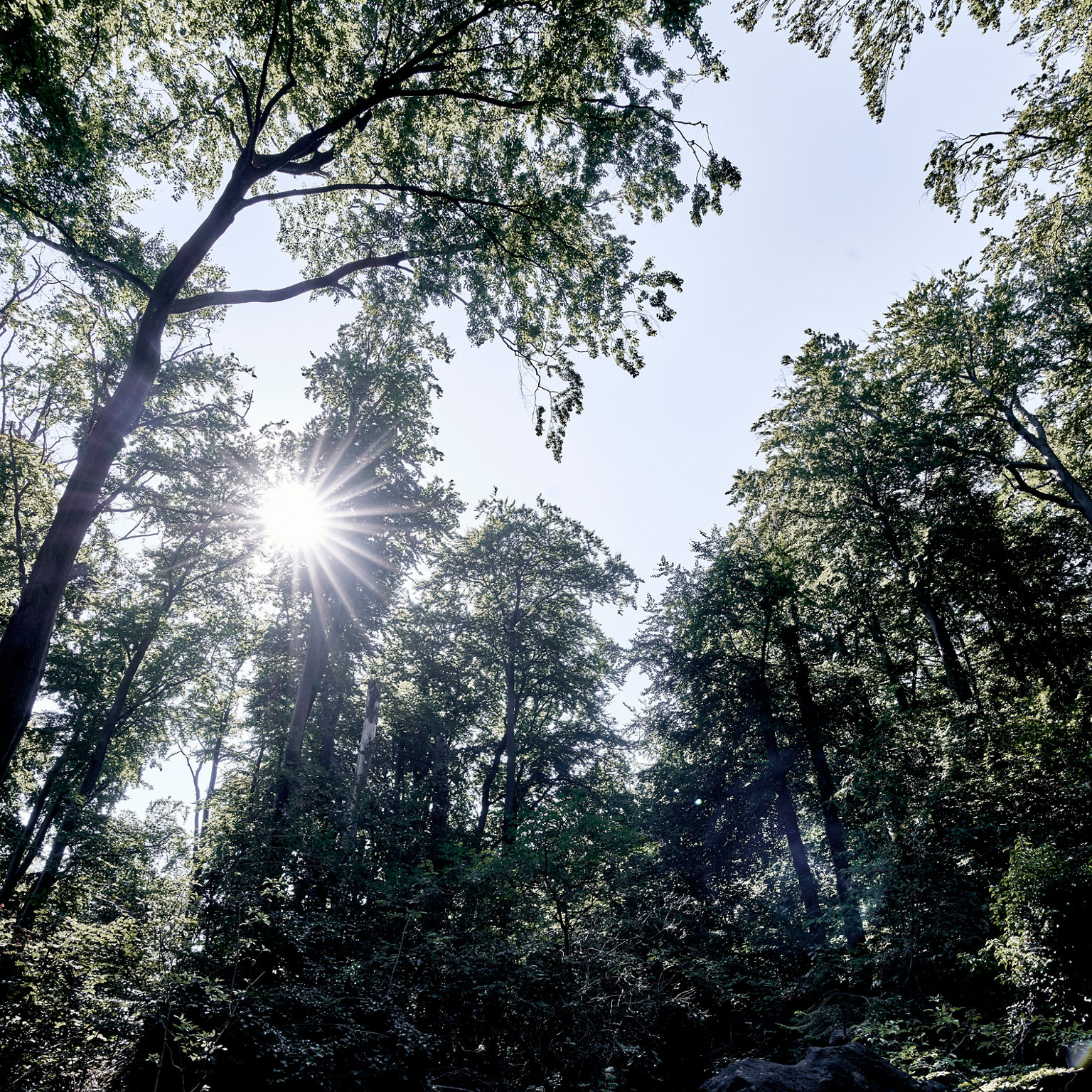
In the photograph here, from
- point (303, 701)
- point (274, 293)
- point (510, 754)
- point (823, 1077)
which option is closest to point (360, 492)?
point (303, 701)

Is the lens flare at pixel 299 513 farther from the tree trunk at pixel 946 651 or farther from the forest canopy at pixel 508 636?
the tree trunk at pixel 946 651

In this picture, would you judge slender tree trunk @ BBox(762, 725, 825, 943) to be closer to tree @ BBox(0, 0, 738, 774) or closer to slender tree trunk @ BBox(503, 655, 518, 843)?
slender tree trunk @ BBox(503, 655, 518, 843)

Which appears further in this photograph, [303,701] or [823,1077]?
[303,701]

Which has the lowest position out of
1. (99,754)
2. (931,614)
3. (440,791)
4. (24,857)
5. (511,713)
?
(24,857)

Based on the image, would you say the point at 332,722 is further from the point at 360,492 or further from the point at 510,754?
the point at 360,492

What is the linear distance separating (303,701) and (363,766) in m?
2.38

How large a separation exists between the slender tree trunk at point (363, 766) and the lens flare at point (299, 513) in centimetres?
453

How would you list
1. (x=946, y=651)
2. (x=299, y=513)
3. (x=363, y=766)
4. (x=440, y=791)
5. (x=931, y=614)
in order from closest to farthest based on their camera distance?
1. (x=363, y=766)
2. (x=946, y=651)
3. (x=931, y=614)
4. (x=299, y=513)
5. (x=440, y=791)

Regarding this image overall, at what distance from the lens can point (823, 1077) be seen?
5.19 meters

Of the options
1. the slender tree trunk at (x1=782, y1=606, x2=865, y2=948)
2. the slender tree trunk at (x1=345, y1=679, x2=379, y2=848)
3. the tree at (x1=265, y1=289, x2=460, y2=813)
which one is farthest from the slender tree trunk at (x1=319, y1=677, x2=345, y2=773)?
the slender tree trunk at (x1=782, y1=606, x2=865, y2=948)

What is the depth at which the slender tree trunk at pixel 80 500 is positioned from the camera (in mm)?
4637

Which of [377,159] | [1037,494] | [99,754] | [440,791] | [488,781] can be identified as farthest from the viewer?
[488,781]

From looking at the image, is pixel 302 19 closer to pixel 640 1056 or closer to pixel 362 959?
pixel 362 959

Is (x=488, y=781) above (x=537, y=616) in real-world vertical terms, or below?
below
